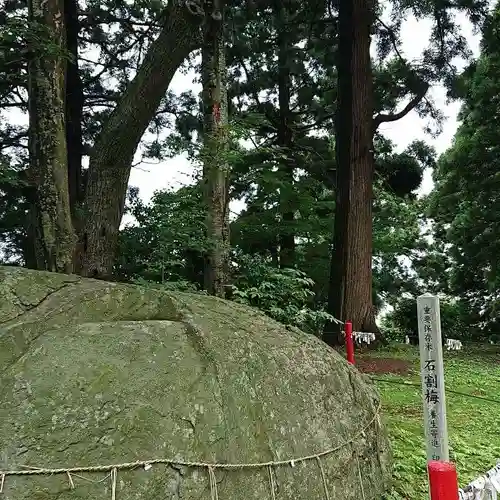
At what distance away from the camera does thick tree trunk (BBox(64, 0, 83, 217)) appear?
7.96 metres

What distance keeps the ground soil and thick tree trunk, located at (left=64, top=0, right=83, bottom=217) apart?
4612 millimetres

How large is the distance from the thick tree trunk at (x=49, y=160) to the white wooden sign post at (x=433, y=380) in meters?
3.14

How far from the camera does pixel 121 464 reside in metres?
2.01

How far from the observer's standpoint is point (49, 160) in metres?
4.61

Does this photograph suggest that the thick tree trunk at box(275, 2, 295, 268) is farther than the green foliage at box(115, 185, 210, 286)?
Yes

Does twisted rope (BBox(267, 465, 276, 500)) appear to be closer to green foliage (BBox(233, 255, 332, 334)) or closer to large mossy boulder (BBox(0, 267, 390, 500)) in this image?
large mossy boulder (BBox(0, 267, 390, 500))

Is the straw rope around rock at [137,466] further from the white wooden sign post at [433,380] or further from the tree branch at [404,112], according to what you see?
the tree branch at [404,112]

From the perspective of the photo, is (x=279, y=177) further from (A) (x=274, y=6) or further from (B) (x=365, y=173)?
(A) (x=274, y=6)

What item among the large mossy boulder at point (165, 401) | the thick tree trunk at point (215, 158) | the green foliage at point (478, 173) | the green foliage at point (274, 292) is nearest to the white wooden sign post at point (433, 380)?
the large mossy boulder at point (165, 401)

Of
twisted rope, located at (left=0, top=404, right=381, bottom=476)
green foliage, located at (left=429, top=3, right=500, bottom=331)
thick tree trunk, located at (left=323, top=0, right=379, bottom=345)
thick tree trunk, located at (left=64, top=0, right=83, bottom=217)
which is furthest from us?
green foliage, located at (left=429, top=3, right=500, bottom=331)

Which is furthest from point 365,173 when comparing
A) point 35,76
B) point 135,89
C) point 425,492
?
point 425,492

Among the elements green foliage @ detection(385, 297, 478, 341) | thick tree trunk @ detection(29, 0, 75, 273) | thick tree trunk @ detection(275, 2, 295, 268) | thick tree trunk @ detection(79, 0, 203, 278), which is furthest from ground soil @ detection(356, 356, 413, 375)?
green foliage @ detection(385, 297, 478, 341)

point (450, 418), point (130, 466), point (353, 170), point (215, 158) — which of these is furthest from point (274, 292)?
point (130, 466)

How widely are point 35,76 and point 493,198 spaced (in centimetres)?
936
